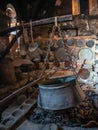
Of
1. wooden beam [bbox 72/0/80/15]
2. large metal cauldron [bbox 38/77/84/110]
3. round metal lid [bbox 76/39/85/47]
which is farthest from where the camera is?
wooden beam [bbox 72/0/80/15]

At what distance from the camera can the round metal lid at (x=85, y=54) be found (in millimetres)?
9133

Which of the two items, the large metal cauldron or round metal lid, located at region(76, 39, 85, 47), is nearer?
the large metal cauldron

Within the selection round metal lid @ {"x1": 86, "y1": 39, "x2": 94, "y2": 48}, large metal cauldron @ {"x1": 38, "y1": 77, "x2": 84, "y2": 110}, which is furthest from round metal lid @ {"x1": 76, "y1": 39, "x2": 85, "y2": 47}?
large metal cauldron @ {"x1": 38, "y1": 77, "x2": 84, "y2": 110}

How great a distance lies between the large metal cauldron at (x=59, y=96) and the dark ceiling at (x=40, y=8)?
549cm

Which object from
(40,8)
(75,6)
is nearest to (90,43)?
(75,6)

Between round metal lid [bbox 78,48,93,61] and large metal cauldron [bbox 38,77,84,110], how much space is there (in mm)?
6028

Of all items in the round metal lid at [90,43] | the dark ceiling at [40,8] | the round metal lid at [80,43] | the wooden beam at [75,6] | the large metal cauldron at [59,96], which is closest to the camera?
the large metal cauldron at [59,96]

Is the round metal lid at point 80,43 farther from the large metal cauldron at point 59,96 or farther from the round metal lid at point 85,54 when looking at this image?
the large metal cauldron at point 59,96

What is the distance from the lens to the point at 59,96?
323 cm

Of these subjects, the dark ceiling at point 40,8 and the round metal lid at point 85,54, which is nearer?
the dark ceiling at point 40,8

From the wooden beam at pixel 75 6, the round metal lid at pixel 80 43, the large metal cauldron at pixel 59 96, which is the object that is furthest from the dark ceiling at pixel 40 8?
the large metal cauldron at pixel 59 96

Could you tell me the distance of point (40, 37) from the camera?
9766 mm

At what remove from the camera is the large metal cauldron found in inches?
125

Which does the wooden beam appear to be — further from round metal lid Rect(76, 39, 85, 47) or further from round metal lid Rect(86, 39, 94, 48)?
round metal lid Rect(86, 39, 94, 48)
